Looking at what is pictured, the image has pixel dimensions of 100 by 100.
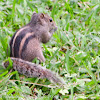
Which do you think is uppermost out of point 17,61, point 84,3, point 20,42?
point 84,3

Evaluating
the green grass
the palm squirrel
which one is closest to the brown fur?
the palm squirrel

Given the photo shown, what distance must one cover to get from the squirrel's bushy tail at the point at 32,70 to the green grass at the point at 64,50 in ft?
0.40

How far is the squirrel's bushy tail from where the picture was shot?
4.12 meters

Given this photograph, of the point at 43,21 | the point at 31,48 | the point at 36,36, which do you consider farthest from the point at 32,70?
the point at 43,21

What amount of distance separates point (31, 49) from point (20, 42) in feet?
0.81

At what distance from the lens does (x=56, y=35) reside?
212 inches

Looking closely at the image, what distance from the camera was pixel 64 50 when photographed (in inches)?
206

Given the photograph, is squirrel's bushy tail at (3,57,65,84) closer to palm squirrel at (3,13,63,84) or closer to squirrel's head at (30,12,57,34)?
palm squirrel at (3,13,63,84)

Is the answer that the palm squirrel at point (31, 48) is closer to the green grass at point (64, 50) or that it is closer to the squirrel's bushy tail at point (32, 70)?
the squirrel's bushy tail at point (32, 70)

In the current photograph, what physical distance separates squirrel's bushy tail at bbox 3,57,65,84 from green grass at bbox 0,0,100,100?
122 mm

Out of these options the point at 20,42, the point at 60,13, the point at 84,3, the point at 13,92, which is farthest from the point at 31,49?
the point at 84,3

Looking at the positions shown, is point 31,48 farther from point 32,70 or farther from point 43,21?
point 43,21

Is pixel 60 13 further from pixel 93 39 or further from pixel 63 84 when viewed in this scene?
pixel 63 84

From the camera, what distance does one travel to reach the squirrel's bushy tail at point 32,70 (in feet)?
13.5
